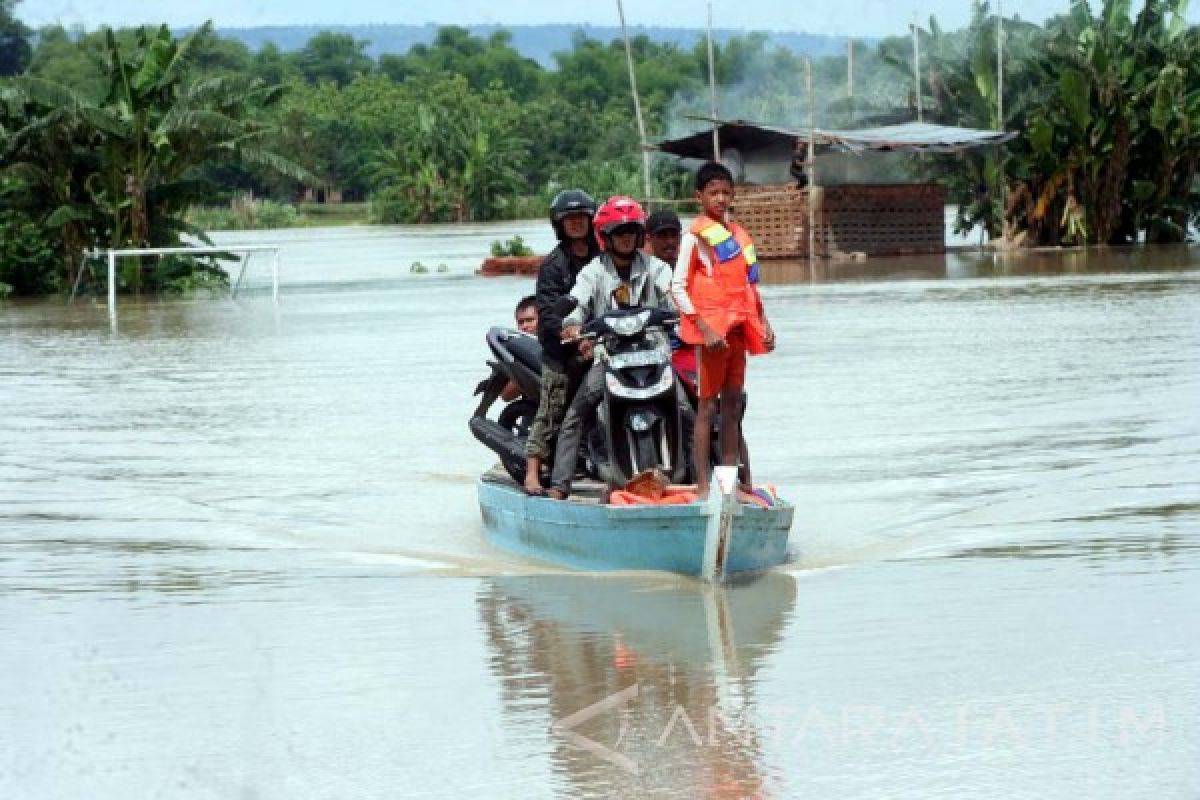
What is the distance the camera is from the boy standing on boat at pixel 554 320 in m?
9.88

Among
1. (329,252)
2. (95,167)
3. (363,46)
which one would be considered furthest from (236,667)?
(363,46)

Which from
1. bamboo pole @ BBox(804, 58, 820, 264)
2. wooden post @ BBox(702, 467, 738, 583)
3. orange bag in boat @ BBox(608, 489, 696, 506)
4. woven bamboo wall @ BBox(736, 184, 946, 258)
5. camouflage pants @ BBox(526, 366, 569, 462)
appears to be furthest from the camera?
woven bamboo wall @ BBox(736, 184, 946, 258)

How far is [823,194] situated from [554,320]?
32.2 meters

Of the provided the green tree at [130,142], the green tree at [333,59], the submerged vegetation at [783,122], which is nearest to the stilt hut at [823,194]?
the submerged vegetation at [783,122]

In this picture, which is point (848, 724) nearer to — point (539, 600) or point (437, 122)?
point (539, 600)

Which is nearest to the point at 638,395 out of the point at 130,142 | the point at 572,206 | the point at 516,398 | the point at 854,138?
the point at 572,206

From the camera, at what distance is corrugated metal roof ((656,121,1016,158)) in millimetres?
38688

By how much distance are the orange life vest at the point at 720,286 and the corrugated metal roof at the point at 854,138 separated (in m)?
29.5

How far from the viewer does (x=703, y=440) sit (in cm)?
936

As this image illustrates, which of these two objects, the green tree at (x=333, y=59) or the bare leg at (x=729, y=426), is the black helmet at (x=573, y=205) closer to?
the bare leg at (x=729, y=426)

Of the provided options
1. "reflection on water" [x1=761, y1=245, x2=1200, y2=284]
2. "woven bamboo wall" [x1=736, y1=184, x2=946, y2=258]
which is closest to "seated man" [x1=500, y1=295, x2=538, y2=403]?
"reflection on water" [x1=761, y1=245, x2=1200, y2=284]

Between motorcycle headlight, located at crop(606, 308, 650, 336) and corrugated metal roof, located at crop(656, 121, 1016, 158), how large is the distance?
96.6 feet

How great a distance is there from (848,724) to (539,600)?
2773 millimetres

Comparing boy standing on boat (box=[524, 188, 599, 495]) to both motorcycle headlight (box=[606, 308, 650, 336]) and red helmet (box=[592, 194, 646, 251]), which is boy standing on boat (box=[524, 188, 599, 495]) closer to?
red helmet (box=[592, 194, 646, 251])
